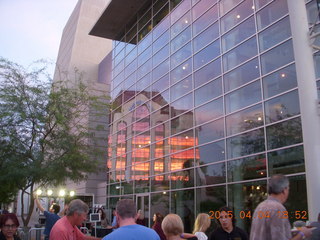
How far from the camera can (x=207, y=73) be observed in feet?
57.2

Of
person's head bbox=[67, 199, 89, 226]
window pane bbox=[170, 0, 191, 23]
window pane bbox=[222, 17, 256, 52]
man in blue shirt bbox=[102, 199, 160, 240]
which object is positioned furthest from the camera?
window pane bbox=[170, 0, 191, 23]

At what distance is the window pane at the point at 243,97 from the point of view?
14.2 metres

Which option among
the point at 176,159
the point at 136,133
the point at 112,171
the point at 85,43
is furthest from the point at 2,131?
the point at 85,43

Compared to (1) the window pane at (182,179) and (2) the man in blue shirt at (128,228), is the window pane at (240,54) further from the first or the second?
(2) the man in blue shirt at (128,228)

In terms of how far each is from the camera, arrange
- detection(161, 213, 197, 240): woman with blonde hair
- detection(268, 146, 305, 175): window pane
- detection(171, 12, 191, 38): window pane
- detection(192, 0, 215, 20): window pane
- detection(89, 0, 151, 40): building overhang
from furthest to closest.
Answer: detection(89, 0, 151, 40): building overhang < detection(171, 12, 191, 38): window pane < detection(192, 0, 215, 20): window pane < detection(268, 146, 305, 175): window pane < detection(161, 213, 197, 240): woman with blonde hair

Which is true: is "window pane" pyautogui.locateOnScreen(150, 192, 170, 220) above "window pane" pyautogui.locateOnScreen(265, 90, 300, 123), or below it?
below

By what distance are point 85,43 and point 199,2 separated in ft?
99.3

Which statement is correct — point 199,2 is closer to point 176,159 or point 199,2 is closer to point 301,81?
point 176,159

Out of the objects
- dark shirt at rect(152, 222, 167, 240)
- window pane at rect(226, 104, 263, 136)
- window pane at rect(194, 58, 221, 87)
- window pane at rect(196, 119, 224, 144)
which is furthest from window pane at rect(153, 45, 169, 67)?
dark shirt at rect(152, 222, 167, 240)

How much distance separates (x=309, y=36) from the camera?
7.22 metres

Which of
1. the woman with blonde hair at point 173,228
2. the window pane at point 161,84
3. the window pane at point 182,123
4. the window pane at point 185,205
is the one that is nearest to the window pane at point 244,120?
the window pane at point 182,123

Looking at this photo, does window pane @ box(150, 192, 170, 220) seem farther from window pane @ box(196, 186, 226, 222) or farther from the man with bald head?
the man with bald head

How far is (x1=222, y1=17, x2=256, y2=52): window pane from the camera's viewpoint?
15.1 meters

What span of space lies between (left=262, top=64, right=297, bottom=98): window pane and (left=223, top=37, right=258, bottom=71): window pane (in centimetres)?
152
